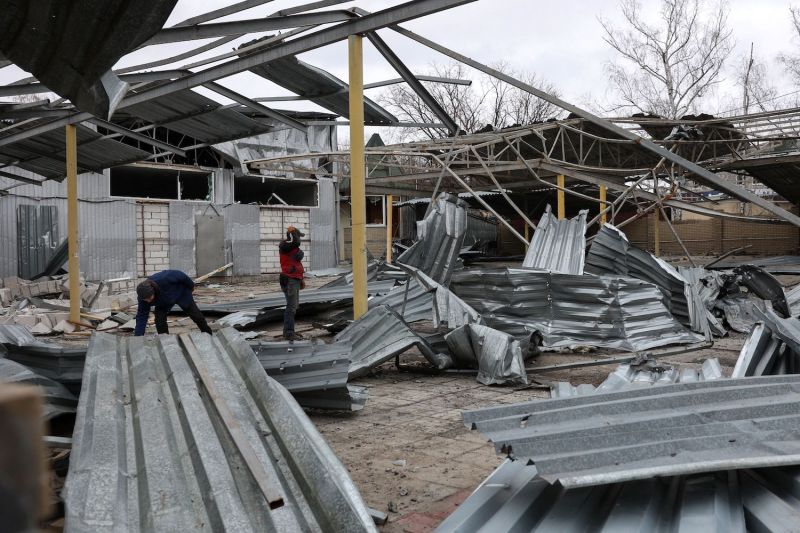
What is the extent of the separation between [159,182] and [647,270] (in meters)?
21.2

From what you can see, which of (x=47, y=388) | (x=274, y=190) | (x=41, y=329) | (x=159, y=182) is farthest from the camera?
(x=274, y=190)

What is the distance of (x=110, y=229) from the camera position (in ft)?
69.1

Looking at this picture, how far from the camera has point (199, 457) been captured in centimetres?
327

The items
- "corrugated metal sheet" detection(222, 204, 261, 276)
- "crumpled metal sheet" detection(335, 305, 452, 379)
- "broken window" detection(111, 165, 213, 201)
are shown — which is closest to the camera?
"crumpled metal sheet" detection(335, 305, 452, 379)

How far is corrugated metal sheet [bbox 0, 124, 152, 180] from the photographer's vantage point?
39.6 ft

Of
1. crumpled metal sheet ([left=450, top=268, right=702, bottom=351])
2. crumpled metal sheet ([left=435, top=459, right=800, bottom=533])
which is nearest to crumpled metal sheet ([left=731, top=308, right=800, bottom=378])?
crumpled metal sheet ([left=435, top=459, right=800, bottom=533])

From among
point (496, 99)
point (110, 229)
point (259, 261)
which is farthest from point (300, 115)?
point (496, 99)

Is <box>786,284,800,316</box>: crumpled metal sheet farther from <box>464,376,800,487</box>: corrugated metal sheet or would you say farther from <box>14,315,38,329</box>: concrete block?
<box>14,315,38,329</box>: concrete block

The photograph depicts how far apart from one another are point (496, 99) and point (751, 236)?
1968 centimetres

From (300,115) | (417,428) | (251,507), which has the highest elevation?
(300,115)

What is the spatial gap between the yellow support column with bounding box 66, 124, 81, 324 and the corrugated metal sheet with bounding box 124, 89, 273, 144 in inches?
56.1

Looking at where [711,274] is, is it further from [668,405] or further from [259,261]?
[259,261]

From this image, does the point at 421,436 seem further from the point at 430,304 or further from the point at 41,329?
the point at 41,329

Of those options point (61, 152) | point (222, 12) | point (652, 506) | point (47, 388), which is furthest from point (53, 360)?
point (61, 152)
